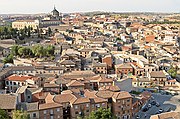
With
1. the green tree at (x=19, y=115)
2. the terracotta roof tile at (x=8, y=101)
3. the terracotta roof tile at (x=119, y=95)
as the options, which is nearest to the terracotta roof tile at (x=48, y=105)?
the terracotta roof tile at (x=8, y=101)

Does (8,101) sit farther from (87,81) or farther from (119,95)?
(87,81)

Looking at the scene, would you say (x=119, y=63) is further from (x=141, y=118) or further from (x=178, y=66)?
(x=141, y=118)

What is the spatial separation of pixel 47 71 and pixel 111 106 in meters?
8.68

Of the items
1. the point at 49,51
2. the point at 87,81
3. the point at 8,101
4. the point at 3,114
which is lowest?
the point at 87,81

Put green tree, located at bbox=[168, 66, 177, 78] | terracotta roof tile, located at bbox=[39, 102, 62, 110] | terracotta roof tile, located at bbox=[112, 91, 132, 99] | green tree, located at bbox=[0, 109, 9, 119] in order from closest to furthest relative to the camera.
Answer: green tree, located at bbox=[0, 109, 9, 119] < terracotta roof tile, located at bbox=[39, 102, 62, 110] < terracotta roof tile, located at bbox=[112, 91, 132, 99] < green tree, located at bbox=[168, 66, 177, 78]

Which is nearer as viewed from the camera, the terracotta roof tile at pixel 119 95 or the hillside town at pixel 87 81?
the hillside town at pixel 87 81

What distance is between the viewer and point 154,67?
1190 inches

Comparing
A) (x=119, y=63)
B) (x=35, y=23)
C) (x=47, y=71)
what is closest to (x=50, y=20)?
(x=35, y=23)

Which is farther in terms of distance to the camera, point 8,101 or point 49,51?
point 49,51

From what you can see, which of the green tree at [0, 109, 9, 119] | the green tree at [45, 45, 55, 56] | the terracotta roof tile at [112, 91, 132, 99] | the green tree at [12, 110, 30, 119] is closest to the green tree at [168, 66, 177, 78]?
the terracotta roof tile at [112, 91, 132, 99]

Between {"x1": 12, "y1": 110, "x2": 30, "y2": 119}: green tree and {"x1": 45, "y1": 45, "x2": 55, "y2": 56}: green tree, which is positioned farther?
{"x1": 45, "y1": 45, "x2": 55, "y2": 56}: green tree

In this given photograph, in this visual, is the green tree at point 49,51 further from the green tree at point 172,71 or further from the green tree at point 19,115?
the green tree at point 19,115

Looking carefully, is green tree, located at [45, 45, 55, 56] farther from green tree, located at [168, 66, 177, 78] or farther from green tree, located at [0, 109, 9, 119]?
green tree, located at [0, 109, 9, 119]

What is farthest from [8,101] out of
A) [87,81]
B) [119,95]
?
[87,81]
